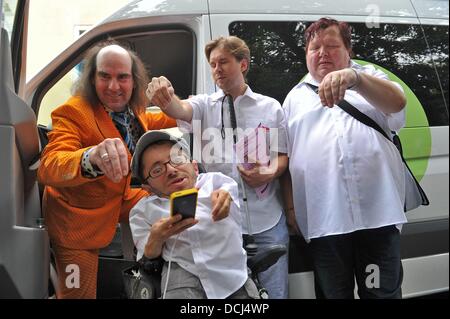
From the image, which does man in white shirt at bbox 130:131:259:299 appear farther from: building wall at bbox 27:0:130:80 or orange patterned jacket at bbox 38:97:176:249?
building wall at bbox 27:0:130:80

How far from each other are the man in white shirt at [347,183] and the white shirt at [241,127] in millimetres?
72

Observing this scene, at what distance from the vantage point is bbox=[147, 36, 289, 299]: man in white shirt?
1.59 m

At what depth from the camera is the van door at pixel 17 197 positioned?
146cm

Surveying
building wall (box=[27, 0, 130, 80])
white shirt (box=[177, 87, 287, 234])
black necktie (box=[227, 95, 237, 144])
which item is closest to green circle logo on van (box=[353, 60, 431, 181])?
white shirt (box=[177, 87, 287, 234])

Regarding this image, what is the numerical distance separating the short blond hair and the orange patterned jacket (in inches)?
12.5

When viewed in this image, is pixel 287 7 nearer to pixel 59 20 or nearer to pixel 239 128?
pixel 239 128

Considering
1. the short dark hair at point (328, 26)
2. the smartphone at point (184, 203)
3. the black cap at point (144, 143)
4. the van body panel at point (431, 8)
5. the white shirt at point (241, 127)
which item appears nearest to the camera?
the smartphone at point (184, 203)

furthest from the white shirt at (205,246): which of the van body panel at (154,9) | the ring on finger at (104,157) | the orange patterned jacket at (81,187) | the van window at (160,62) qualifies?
the van body panel at (154,9)

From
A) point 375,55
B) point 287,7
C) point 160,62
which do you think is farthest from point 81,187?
point 375,55

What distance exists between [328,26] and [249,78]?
37cm

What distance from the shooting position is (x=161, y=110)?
159 cm

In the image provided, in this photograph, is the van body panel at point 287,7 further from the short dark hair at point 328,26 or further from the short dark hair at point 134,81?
the short dark hair at point 134,81

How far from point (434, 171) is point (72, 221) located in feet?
4.71
